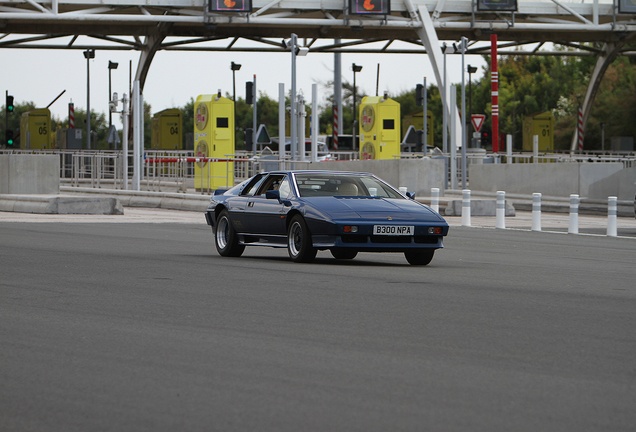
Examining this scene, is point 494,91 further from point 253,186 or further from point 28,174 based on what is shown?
point 253,186

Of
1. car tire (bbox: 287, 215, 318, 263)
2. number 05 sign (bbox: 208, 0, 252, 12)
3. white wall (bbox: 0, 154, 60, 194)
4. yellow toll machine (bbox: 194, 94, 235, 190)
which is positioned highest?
number 05 sign (bbox: 208, 0, 252, 12)

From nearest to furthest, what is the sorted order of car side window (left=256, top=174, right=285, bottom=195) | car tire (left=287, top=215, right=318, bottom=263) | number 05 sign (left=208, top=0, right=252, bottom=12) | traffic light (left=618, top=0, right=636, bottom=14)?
1. car tire (left=287, top=215, right=318, bottom=263)
2. car side window (left=256, top=174, right=285, bottom=195)
3. number 05 sign (left=208, top=0, right=252, bottom=12)
4. traffic light (left=618, top=0, right=636, bottom=14)

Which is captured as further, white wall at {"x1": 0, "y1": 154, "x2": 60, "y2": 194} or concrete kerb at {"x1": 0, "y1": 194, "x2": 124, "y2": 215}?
white wall at {"x1": 0, "y1": 154, "x2": 60, "y2": 194}

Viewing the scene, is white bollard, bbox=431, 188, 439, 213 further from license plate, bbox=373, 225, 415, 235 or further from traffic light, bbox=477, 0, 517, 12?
traffic light, bbox=477, 0, 517, 12

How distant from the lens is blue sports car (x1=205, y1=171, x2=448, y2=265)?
456 inches

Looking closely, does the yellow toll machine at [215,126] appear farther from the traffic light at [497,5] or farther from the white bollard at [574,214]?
the traffic light at [497,5]

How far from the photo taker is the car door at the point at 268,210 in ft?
41.1

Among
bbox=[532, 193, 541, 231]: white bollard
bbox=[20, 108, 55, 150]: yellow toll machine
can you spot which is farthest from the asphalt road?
bbox=[20, 108, 55, 150]: yellow toll machine

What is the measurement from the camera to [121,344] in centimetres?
633

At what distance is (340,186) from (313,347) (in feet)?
21.7

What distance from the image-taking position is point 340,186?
41.8ft

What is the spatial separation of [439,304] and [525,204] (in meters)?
20.9

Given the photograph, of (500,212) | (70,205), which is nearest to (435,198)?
(500,212)

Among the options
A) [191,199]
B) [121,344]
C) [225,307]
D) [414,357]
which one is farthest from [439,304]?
[191,199]
